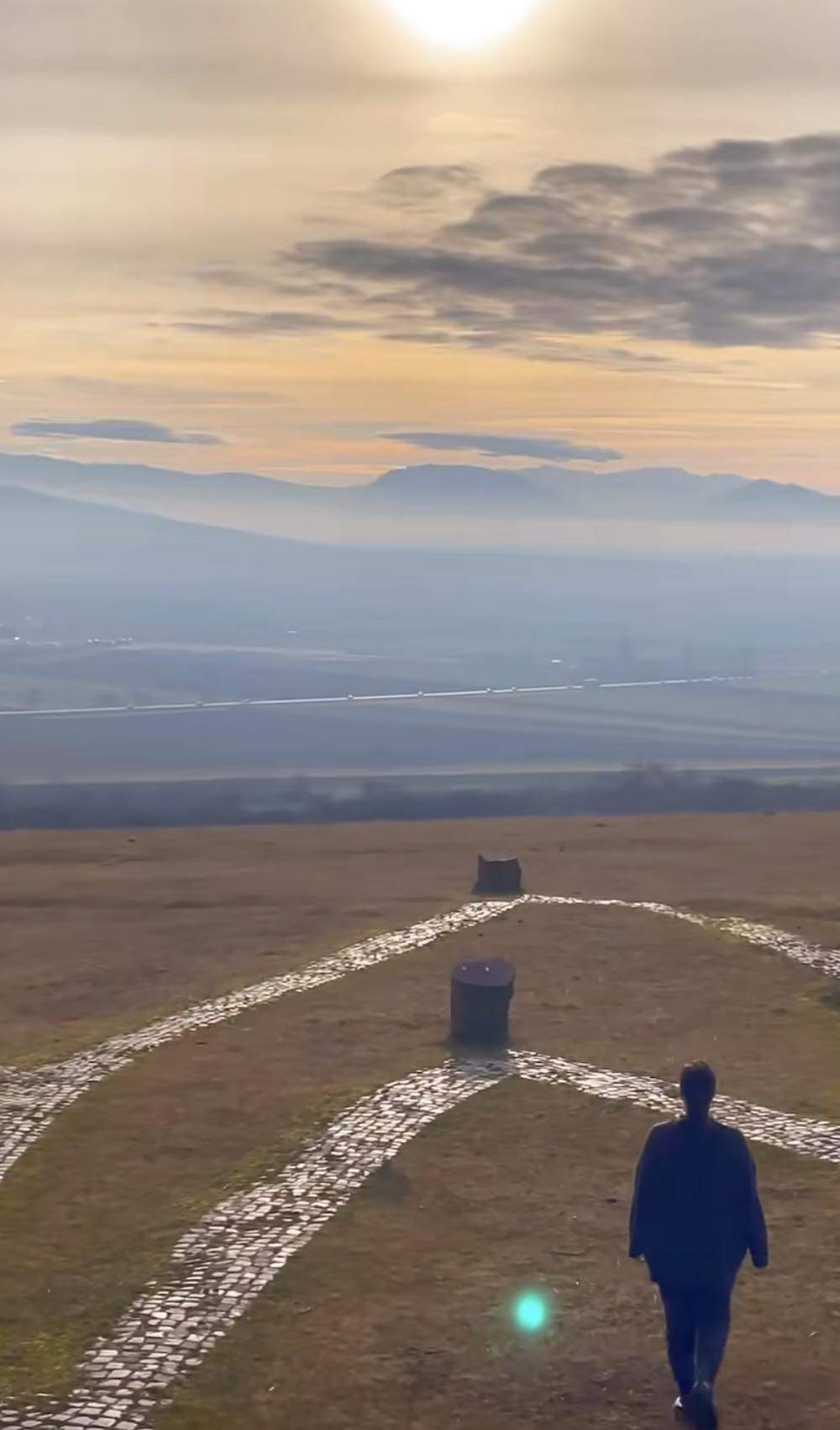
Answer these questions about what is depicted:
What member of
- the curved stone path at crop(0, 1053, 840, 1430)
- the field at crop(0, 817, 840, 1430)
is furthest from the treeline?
the curved stone path at crop(0, 1053, 840, 1430)

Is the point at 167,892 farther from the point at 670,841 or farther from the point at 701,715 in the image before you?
the point at 701,715

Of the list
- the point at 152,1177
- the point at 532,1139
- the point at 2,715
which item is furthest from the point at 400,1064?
the point at 2,715

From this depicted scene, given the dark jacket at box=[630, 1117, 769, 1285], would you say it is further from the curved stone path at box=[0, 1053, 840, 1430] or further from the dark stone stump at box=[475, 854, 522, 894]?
the dark stone stump at box=[475, 854, 522, 894]

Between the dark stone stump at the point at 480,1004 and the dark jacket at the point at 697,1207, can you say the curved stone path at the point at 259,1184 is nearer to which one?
the dark stone stump at the point at 480,1004

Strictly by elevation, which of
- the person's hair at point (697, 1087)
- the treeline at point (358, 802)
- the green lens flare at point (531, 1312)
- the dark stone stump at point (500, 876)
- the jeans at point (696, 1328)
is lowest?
the treeline at point (358, 802)

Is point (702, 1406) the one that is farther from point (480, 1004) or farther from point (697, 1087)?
point (480, 1004)

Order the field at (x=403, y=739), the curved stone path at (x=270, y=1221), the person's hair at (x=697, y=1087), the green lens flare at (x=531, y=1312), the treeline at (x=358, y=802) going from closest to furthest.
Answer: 1. the person's hair at (x=697, y=1087)
2. the curved stone path at (x=270, y=1221)
3. the green lens flare at (x=531, y=1312)
4. the treeline at (x=358, y=802)
5. the field at (x=403, y=739)

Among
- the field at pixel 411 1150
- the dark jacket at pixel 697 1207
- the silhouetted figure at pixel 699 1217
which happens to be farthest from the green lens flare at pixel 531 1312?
the dark jacket at pixel 697 1207

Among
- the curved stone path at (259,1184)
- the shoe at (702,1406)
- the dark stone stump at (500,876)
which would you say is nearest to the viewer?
the shoe at (702,1406)
